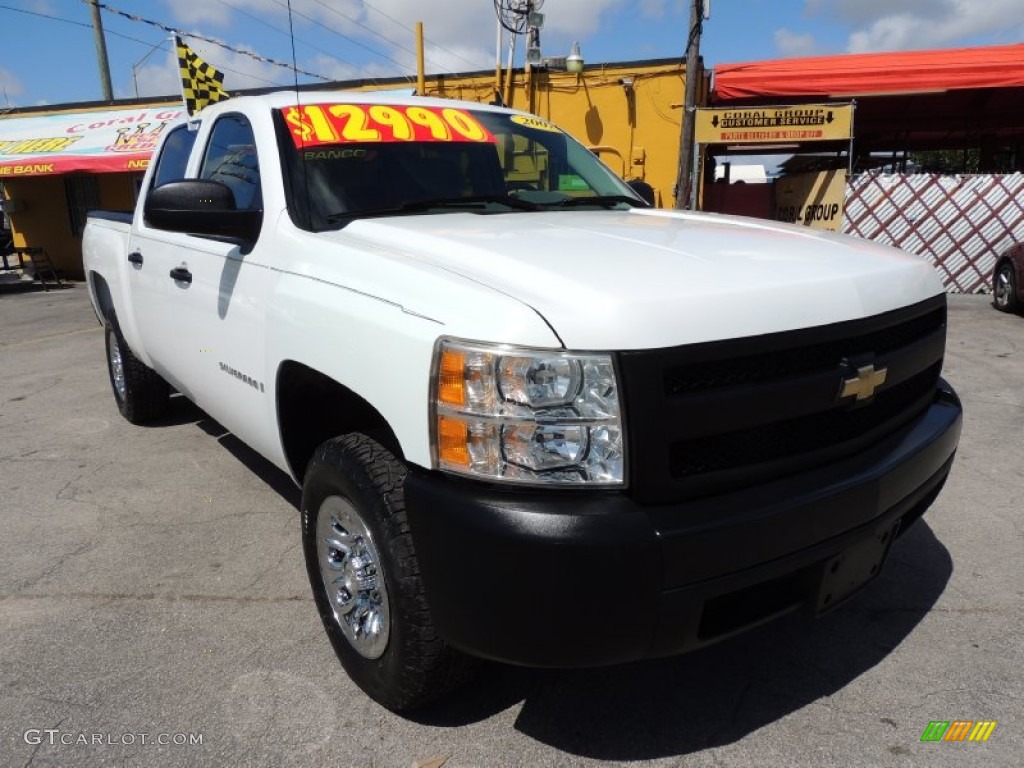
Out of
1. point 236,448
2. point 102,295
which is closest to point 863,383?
point 236,448

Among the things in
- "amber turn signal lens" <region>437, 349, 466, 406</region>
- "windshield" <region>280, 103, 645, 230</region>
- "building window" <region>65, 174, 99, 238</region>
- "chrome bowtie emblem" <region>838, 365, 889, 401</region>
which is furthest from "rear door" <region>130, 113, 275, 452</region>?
"building window" <region>65, 174, 99, 238</region>

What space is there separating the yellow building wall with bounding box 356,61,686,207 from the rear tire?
8.80 meters

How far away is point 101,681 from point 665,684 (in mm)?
1824

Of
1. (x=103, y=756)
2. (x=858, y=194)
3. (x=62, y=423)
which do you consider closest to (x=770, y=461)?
(x=103, y=756)

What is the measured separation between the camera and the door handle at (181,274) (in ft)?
10.8

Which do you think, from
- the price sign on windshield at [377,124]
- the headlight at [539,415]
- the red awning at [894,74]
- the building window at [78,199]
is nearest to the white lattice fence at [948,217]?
the red awning at [894,74]

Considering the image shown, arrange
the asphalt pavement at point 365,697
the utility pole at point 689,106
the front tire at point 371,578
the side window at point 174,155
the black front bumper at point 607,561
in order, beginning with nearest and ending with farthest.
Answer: the black front bumper at point 607,561 → the front tire at point 371,578 → the asphalt pavement at point 365,697 → the side window at point 174,155 → the utility pole at point 689,106

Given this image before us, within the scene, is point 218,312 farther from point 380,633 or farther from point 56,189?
point 56,189

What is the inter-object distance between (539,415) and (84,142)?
17.3 m

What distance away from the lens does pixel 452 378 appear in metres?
1.76

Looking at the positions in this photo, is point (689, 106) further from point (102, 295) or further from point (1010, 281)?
point (102, 295)

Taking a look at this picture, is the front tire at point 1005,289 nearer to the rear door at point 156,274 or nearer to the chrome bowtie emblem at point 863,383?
the chrome bowtie emblem at point 863,383

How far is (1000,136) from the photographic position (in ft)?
59.8

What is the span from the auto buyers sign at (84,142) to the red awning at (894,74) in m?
10.8
